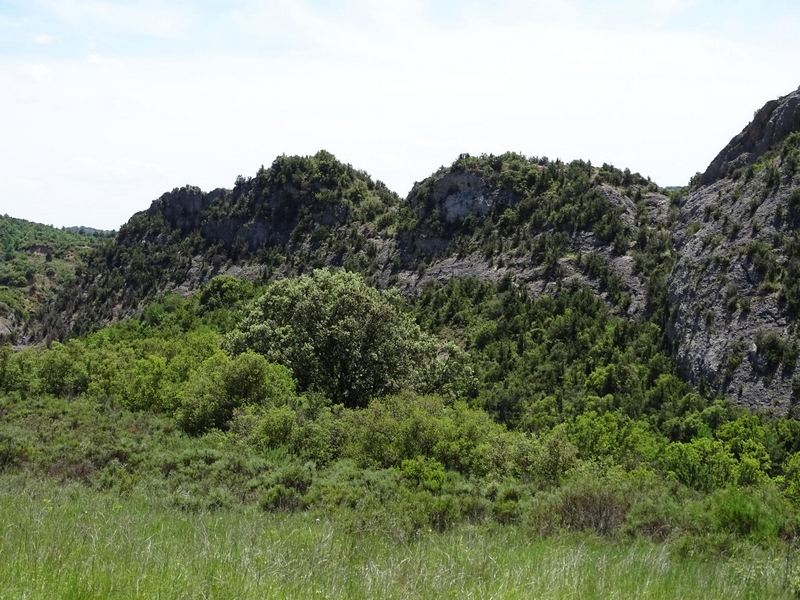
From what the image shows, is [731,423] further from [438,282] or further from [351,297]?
[438,282]

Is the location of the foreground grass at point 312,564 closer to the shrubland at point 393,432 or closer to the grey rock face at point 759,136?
the shrubland at point 393,432

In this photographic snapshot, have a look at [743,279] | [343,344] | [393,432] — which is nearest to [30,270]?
[343,344]

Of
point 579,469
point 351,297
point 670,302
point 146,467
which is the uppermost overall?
point 670,302

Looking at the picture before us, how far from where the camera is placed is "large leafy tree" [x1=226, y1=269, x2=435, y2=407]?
1177 inches

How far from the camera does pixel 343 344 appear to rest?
98.7 feet

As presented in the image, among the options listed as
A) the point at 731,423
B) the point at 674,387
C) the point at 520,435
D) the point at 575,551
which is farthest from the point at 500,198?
the point at 575,551

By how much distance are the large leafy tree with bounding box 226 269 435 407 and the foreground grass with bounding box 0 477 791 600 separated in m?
20.6

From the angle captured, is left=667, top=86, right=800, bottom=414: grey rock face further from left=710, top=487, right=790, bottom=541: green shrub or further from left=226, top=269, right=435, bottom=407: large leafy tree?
left=710, top=487, right=790, bottom=541: green shrub

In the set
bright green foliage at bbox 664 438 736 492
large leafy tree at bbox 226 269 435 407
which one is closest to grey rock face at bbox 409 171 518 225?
large leafy tree at bbox 226 269 435 407

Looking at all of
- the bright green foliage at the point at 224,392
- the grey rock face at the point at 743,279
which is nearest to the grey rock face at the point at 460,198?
the grey rock face at the point at 743,279

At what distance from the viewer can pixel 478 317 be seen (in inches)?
2391

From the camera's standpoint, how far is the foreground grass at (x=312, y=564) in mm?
5680

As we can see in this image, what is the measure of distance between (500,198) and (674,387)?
126ft

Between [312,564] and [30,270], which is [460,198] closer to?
[312,564]
